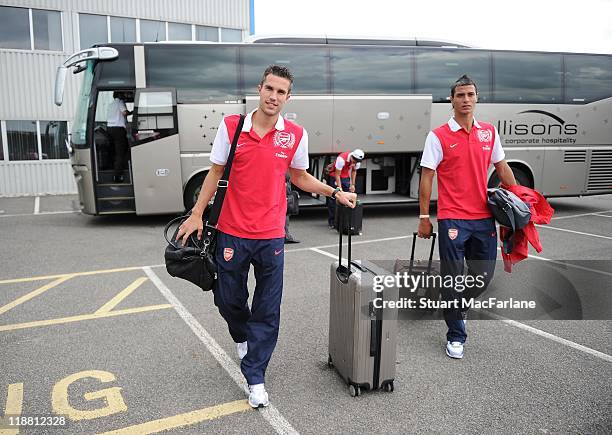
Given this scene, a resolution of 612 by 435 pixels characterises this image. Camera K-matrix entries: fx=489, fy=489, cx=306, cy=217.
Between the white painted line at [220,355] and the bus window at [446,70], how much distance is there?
286 inches

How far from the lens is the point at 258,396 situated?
9.79 feet

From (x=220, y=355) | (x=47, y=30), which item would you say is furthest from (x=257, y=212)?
(x=47, y=30)

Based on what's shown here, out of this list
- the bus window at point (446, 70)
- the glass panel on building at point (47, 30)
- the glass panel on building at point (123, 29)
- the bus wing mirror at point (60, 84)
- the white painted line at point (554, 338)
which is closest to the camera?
the white painted line at point (554, 338)

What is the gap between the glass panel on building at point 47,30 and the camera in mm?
15016

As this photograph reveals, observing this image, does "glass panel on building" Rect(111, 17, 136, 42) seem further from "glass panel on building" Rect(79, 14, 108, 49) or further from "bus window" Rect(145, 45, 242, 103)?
"bus window" Rect(145, 45, 242, 103)

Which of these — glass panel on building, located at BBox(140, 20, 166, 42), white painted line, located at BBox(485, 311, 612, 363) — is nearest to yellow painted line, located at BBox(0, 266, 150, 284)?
white painted line, located at BBox(485, 311, 612, 363)

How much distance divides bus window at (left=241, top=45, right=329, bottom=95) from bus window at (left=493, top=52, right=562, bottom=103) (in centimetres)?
389

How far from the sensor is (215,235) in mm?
3021

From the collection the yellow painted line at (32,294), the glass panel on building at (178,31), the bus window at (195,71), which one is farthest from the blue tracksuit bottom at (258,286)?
the glass panel on building at (178,31)

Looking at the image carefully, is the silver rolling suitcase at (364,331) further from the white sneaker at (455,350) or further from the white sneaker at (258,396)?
the white sneaker at (455,350)

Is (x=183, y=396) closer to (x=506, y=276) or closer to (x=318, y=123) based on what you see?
(x=506, y=276)

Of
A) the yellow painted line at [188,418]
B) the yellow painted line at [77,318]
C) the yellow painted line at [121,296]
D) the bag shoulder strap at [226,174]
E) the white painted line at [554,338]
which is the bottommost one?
the yellow painted line at [121,296]

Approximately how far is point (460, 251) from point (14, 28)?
52.8 ft

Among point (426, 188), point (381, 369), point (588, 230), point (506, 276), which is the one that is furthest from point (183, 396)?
point (588, 230)
